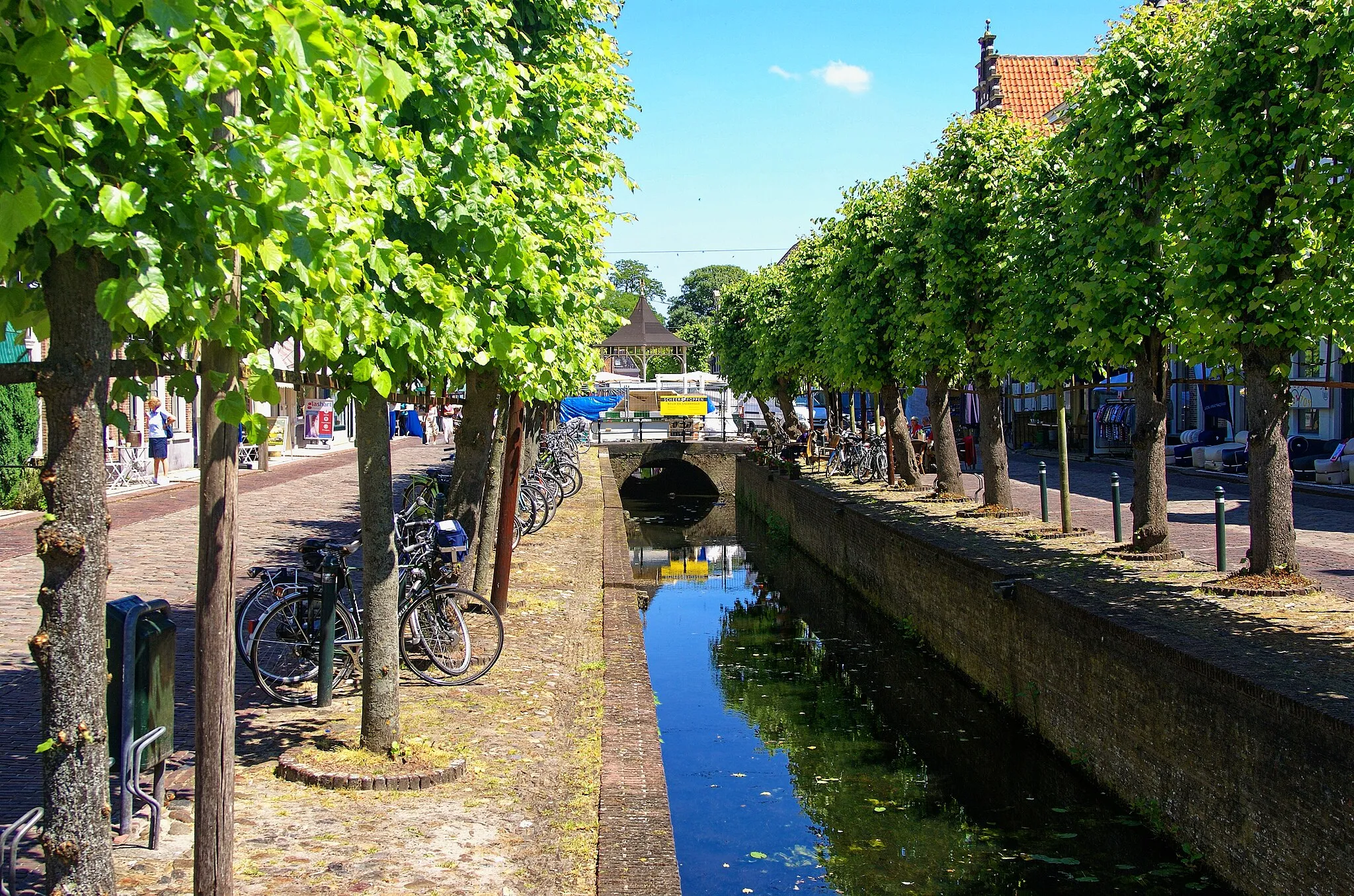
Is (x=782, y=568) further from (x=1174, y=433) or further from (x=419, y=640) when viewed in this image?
(x=419, y=640)

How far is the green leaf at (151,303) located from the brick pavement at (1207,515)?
10.6m

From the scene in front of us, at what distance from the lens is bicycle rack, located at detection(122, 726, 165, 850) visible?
5.12 m

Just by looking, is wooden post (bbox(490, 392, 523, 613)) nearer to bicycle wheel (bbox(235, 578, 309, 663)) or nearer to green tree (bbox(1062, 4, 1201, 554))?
bicycle wheel (bbox(235, 578, 309, 663))

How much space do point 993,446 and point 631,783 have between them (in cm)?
1297

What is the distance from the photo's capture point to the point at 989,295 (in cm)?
1762

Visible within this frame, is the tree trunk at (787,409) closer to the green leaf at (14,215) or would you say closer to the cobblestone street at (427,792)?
the cobblestone street at (427,792)

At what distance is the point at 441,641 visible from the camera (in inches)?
347

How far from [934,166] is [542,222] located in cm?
1152

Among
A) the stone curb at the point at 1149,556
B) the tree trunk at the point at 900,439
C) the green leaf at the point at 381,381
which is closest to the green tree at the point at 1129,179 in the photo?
the stone curb at the point at 1149,556

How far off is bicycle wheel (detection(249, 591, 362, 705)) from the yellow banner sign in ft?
114

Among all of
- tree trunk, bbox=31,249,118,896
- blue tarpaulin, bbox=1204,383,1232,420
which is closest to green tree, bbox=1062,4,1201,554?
tree trunk, bbox=31,249,118,896

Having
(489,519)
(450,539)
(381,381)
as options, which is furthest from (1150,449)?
(381,381)

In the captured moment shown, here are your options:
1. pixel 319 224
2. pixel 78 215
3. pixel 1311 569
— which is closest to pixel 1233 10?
pixel 1311 569

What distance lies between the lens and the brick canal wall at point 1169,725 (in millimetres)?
6969
